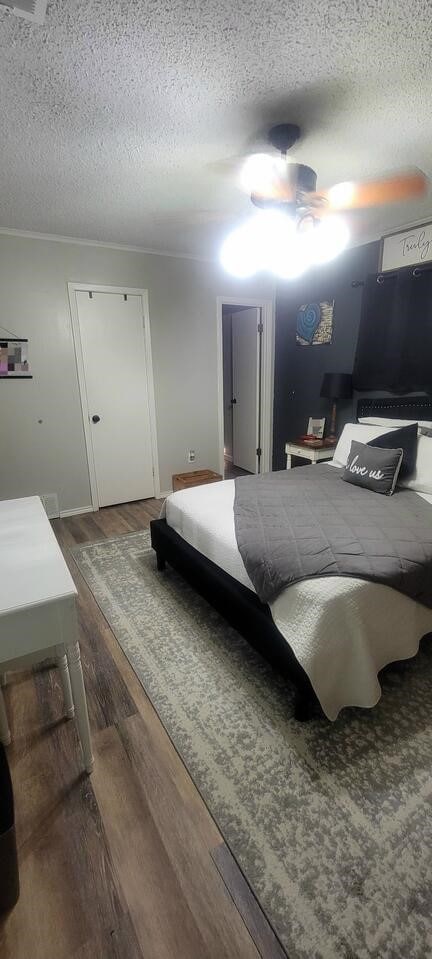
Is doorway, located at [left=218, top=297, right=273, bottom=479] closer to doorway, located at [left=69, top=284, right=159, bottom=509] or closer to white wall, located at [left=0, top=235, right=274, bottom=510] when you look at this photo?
white wall, located at [left=0, top=235, right=274, bottom=510]

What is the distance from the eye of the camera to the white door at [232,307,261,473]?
4656 millimetres

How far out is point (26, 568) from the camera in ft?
4.19

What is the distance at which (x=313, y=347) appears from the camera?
4.10 metres

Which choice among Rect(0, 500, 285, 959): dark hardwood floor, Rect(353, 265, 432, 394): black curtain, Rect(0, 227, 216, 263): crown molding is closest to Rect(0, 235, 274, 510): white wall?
Rect(0, 227, 216, 263): crown molding

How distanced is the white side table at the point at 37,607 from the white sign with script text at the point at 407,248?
3323 mm

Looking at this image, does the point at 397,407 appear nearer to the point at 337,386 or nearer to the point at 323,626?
the point at 337,386

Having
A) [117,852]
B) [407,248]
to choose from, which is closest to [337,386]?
[407,248]

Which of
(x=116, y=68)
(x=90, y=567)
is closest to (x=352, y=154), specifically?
(x=116, y=68)

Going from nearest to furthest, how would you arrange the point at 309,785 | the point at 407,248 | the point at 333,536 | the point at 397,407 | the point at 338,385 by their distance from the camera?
the point at 309,785
the point at 333,536
the point at 407,248
the point at 397,407
the point at 338,385

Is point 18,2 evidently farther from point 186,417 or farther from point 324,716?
point 186,417

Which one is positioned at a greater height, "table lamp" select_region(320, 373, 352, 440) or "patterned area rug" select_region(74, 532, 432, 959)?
"table lamp" select_region(320, 373, 352, 440)

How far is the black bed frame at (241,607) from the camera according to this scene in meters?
1.57

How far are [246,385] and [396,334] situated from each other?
78.7 inches

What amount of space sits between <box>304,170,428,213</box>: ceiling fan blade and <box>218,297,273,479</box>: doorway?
248 centimetres
